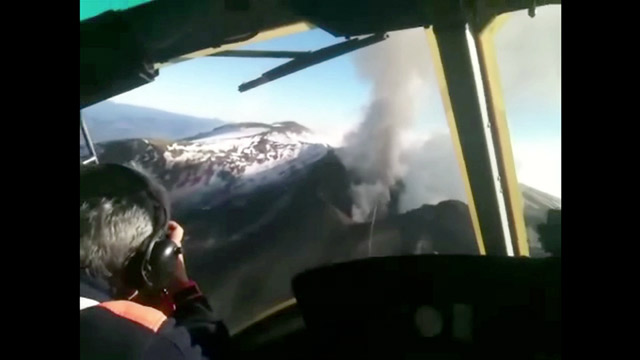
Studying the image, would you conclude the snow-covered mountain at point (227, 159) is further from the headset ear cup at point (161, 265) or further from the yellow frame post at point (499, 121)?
the yellow frame post at point (499, 121)

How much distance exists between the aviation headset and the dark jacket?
1.6 inches

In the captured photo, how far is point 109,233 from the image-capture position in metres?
1.26

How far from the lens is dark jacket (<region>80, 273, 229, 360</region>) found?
3.84ft

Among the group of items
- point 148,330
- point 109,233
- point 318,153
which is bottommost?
point 148,330

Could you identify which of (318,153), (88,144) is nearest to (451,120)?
(318,153)

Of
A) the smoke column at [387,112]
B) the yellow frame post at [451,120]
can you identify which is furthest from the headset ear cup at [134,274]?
the yellow frame post at [451,120]

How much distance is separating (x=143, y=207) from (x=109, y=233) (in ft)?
0.24

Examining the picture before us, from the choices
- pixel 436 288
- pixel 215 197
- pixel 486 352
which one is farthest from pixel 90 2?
pixel 486 352

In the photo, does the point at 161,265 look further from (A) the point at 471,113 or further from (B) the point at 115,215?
(A) the point at 471,113

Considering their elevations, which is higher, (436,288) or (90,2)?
(90,2)

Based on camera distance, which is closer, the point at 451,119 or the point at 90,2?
the point at 451,119
